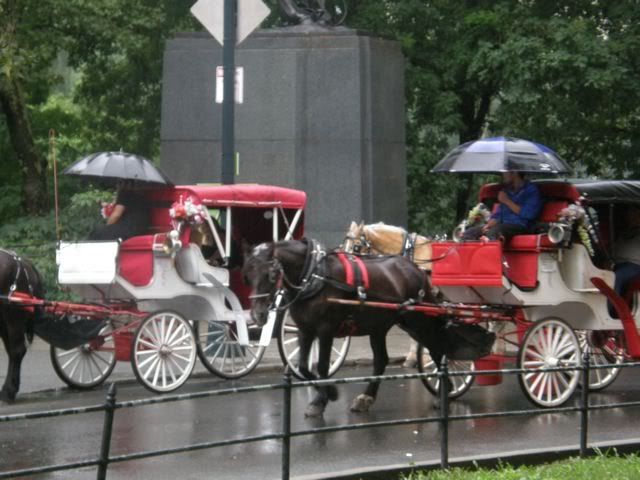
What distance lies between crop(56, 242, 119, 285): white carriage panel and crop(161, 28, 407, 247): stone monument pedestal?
7.16 metres

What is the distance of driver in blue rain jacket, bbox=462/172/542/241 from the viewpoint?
1474 centimetres

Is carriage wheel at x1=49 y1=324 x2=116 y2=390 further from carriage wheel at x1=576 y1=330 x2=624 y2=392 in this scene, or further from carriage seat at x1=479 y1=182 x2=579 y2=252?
carriage wheel at x1=576 y1=330 x2=624 y2=392

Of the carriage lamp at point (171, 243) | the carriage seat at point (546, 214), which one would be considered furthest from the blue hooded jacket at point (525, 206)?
the carriage lamp at point (171, 243)

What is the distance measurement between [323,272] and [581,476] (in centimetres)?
422

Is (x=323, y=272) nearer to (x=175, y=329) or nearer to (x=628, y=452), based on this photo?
(x=175, y=329)

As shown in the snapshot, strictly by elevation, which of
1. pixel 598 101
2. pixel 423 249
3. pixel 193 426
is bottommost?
pixel 193 426

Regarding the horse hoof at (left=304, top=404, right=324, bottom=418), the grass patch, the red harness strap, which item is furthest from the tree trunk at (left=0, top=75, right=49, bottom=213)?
the grass patch

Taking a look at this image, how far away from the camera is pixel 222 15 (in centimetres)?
1844

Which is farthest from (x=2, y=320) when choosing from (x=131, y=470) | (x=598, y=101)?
(x=598, y=101)

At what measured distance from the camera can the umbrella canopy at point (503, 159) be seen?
14562 millimetres

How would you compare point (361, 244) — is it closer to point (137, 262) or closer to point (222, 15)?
point (137, 262)

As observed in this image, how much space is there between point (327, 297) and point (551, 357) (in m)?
2.50

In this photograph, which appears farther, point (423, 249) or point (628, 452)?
point (423, 249)

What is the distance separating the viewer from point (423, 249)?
1677 cm
